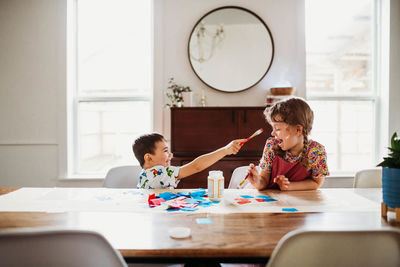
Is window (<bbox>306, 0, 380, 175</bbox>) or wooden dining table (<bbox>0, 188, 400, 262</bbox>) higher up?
window (<bbox>306, 0, 380, 175</bbox>)

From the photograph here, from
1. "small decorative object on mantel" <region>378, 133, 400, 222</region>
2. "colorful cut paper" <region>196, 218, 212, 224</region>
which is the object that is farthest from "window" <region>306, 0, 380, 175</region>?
"colorful cut paper" <region>196, 218, 212, 224</region>

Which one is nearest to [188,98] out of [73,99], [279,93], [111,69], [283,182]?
[279,93]

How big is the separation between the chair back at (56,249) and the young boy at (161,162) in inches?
39.9

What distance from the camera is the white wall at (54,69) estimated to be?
11.3 ft

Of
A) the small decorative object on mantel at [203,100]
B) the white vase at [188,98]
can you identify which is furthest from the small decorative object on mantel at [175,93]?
the small decorative object on mantel at [203,100]

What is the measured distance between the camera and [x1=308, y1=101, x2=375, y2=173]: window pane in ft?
12.0

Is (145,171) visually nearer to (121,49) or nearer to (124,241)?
(124,241)

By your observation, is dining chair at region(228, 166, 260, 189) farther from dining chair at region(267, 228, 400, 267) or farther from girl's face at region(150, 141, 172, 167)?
dining chair at region(267, 228, 400, 267)

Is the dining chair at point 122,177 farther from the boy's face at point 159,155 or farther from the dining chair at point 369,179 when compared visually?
the dining chair at point 369,179

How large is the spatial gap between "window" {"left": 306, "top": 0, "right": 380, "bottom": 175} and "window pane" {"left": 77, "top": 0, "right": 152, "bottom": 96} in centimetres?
199

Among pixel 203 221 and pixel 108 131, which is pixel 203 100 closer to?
pixel 108 131

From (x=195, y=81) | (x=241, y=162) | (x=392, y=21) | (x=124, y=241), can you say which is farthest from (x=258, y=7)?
(x=124, y=241)

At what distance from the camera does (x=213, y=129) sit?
119 inches

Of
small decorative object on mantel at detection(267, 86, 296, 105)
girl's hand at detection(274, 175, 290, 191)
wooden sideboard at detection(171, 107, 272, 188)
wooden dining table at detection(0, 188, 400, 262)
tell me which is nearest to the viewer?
wooden dining table at detection(0, 188, 400, 262)
